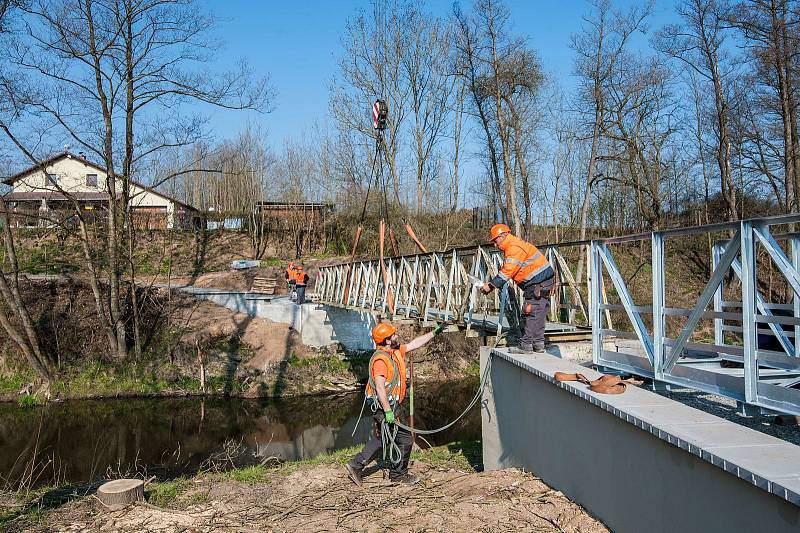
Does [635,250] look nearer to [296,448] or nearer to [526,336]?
[296,448]

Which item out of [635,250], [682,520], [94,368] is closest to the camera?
[682,520]

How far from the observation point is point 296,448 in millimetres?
13477

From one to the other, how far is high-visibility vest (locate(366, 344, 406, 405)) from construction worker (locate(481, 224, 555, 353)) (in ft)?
3.95

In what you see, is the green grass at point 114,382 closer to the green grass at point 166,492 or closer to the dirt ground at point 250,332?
the dirt ground at point 250,332

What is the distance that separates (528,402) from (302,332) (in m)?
14.9

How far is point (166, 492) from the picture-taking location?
7.16 metres

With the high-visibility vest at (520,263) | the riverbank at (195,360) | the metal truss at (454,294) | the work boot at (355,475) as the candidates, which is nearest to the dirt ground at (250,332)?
the riverbank at (195,360)

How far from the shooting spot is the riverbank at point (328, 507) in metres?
4.92

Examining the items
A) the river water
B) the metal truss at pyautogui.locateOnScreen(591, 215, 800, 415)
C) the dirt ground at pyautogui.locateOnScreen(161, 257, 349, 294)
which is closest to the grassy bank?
the river water

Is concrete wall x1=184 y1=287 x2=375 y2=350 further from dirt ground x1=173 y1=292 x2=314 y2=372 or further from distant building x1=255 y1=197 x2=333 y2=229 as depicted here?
distant building x1=255 y1=197 x2=333 y2=229

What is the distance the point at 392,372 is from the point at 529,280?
172 cm

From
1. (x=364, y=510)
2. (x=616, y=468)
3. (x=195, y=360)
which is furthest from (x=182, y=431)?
(x=616, y=468)

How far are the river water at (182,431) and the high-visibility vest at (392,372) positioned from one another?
17.9 ft

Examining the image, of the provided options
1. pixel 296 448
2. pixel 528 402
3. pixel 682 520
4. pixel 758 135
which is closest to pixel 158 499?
pixel 528 402
